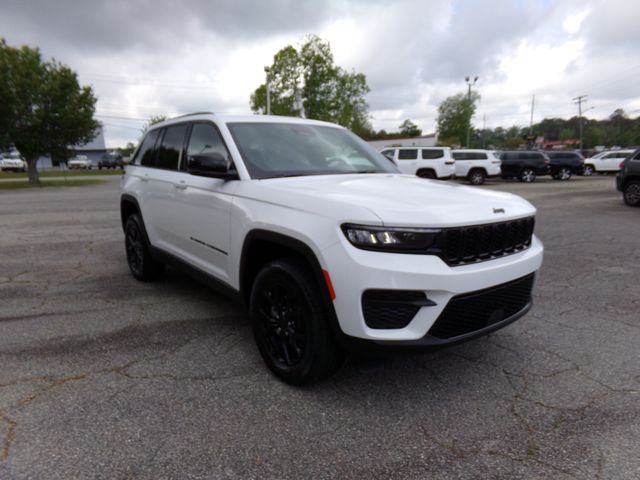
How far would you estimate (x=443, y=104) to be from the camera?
95.4 m

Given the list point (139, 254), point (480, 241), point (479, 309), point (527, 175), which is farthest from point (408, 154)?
point (479, 309)

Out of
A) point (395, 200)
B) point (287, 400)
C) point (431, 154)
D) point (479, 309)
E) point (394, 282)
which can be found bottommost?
point (287, 400)

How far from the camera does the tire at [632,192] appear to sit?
41.5 feet

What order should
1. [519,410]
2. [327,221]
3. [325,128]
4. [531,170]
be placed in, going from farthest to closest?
[531,170] → [325,128] → [519,410] → [327,221]

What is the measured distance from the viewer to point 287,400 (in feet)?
8.99

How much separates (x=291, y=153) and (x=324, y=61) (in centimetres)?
4406

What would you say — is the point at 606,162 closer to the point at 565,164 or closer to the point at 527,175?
the point at 565,164

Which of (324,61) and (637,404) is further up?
(324,61)

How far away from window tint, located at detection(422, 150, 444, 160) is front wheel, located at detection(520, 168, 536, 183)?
6.55 meters

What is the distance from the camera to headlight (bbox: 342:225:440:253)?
7.59 ft

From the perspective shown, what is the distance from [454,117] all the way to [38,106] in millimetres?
83686

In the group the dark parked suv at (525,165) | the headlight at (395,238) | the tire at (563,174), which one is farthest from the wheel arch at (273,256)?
the tire at (563,174)

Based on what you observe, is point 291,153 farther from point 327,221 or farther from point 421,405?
point 421,405

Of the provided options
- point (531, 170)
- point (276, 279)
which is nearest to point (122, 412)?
point (276, 279)
